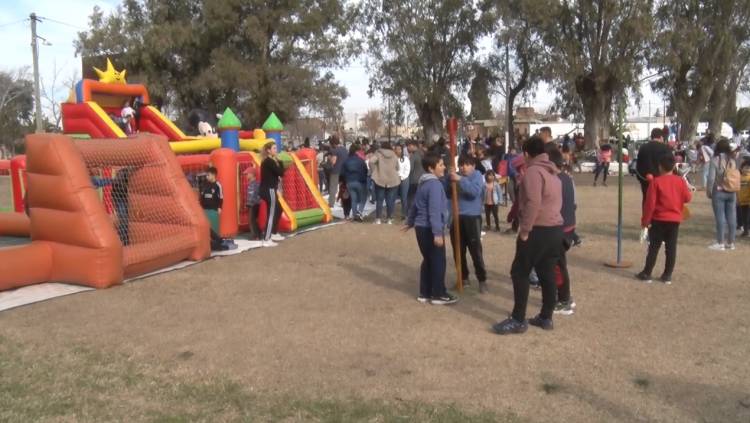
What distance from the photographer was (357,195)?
1333 centimetres

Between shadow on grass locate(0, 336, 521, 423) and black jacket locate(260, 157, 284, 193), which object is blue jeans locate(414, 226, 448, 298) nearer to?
shadow on grass locate(0, 336, 521, 423)

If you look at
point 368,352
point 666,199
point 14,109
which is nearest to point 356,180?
point 666,199

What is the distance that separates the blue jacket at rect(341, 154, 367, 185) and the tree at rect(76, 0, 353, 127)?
2093 cm

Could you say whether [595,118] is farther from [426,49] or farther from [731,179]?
[731,179]

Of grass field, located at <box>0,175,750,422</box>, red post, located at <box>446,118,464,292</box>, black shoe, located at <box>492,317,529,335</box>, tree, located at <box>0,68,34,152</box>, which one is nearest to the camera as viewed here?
grass field, located at <box>0,175,750,422</box>

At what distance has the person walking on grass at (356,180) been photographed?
1316cm

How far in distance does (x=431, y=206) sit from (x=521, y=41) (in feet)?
84.5

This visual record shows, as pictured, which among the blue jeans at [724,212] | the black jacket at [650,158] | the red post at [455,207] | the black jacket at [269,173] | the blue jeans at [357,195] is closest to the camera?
the red post at [455,207]

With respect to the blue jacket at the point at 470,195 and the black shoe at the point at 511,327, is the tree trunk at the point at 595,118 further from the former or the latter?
the black shoe at the point at 511,327

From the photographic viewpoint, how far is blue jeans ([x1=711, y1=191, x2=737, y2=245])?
907 cm

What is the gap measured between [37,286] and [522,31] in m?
26.1

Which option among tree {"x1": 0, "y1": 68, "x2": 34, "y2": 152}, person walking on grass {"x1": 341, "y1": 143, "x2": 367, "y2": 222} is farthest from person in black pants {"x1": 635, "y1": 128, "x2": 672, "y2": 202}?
tree {"x1": 0, "y1": 68, "x2": 34, "y2": 152}

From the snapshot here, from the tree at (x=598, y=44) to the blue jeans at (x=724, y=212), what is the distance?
1879 cm

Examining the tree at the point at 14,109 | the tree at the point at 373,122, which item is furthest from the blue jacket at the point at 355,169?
the tree at the point at 373,122
